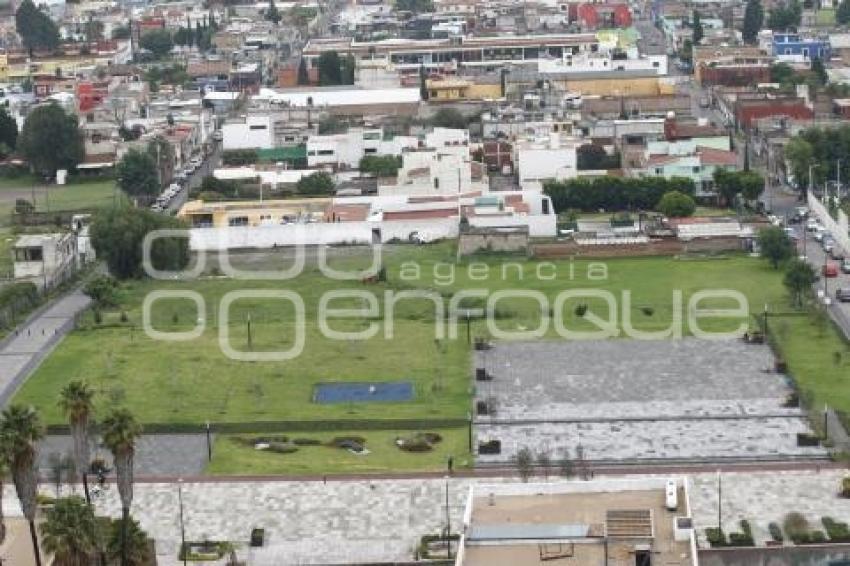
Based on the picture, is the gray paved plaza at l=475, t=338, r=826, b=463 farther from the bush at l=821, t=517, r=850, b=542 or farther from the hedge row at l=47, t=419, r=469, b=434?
the bush at l=821, t=517, r=850, b=542

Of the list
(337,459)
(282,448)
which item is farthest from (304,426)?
(337,459)

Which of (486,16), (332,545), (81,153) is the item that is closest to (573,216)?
(81,153)

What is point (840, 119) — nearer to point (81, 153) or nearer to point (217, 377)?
point (81, 153)

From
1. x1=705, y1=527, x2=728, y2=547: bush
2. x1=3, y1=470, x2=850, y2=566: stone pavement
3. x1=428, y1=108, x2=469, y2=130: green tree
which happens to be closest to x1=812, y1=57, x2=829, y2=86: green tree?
x1=428, y1=108, x2=469, y2=130: green tree

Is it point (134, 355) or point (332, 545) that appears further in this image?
point (134, 355)

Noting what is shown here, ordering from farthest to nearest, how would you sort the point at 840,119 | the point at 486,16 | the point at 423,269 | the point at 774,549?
the point at 486,16, the point at 840,119, the point at 423,269, the point at 774,549

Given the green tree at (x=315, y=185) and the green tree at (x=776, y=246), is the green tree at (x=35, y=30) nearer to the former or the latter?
the green tree at (x=315, y=185)

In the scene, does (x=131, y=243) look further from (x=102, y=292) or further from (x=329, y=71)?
(x=329, y=71)

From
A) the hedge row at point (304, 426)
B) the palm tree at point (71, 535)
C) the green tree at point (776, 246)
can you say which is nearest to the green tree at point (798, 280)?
the green tree at point (776, 246)
